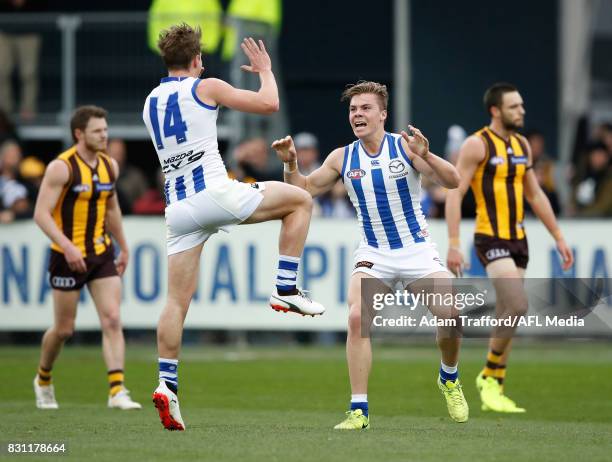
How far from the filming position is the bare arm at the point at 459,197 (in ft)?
40.6

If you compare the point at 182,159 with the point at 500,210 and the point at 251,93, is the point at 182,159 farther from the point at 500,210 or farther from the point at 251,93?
the point at 500,210

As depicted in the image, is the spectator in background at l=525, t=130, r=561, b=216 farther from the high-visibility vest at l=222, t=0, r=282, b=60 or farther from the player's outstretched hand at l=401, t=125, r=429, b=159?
the player's outstretched hand at l=401, t=125, r=429, b=159

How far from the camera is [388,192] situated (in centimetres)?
1080

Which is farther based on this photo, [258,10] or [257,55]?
[258,10]

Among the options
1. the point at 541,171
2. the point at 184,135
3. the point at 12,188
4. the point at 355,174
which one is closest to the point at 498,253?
the point at 355,174

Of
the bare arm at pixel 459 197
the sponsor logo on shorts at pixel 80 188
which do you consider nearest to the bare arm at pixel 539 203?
the bare arm at pixel 459 197

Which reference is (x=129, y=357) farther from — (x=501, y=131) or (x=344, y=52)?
(x=344, y=52)

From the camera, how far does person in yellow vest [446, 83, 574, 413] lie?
12641mm

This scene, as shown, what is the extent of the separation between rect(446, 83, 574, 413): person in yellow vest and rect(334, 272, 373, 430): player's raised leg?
2.40 m

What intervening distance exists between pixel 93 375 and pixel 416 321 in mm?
3707

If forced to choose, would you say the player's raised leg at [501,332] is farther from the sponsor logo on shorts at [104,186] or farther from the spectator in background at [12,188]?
the spectator in background at [12,188]

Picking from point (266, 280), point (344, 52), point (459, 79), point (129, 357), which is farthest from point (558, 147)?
point (129, 357)

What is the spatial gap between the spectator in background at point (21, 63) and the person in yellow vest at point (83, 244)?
7.66 m

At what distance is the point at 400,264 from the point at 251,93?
6.32 ft
